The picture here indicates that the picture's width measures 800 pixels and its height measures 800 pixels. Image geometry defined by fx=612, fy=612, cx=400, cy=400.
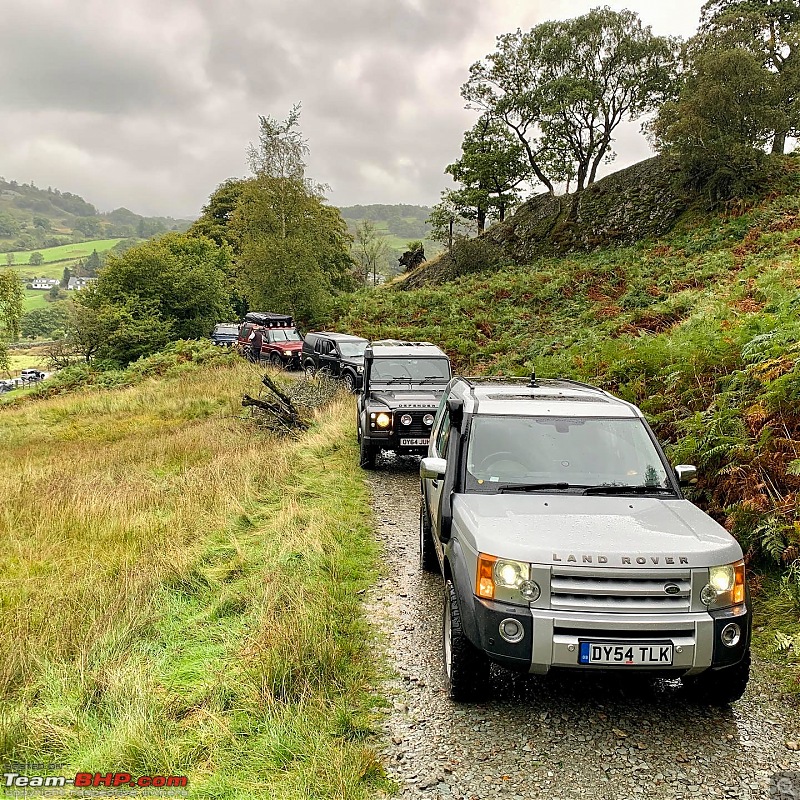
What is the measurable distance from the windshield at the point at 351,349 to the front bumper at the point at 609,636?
49.6 ft

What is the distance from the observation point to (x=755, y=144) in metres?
23.7

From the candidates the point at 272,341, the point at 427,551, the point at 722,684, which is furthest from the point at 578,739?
the point at 272,341

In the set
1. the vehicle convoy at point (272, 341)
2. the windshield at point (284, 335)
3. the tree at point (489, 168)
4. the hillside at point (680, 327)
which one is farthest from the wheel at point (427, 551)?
the tree at point (489, 168)

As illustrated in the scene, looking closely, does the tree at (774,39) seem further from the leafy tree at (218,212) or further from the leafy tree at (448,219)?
the leafy tree at (218,212)

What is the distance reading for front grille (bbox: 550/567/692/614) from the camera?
3.38 meters

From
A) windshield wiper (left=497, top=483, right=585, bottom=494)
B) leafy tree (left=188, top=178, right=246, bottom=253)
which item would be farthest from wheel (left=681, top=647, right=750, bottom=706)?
leafy tree (left=188, top=178, right=246, bottom=253)

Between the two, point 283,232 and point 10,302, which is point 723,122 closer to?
point 283,232

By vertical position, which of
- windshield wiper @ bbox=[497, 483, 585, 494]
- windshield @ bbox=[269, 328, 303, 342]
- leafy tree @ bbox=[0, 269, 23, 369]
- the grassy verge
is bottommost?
the grassy verge

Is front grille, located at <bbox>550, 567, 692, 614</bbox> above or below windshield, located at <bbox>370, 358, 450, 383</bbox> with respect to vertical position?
below

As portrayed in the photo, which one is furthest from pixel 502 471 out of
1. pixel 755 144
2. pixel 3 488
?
pixel 755 144

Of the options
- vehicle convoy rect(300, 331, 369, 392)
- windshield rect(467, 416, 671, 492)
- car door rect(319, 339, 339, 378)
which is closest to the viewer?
windshield rect(467, 416, 671, 492)

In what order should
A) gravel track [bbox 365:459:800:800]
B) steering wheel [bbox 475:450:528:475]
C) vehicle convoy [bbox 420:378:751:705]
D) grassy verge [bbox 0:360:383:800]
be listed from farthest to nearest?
steering wheel [bbox 475:450:528:475] < grassy verge [bbox 0:360:383:800] < vehicle convoy [bbox 420:378:751:705] < gravel track [bbox 365:459:800:800]

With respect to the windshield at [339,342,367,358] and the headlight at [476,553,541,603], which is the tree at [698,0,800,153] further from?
the headlight at [476,553,541,603]

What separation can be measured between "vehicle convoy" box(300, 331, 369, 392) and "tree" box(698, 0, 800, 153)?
58.5 feet
